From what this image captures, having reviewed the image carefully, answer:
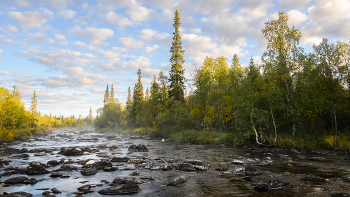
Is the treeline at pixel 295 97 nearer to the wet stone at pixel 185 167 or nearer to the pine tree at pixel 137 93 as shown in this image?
the wet stone at pixel 185 167

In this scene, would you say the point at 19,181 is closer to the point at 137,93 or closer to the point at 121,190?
the point at 121,190

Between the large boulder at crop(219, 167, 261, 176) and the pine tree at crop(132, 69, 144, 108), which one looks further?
the pine tree at crop(132, 69, 144, 108)

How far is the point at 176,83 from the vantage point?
52.0 meters

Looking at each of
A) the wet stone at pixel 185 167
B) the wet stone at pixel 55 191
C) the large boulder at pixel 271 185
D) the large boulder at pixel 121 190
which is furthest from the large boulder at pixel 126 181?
the large boulder at pixel 271 185

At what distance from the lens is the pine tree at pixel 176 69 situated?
2045 inches

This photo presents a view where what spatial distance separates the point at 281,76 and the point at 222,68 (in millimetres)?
18421

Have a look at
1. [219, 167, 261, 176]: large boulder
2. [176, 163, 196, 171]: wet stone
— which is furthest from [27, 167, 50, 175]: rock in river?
[219, 167, 261, 176]: large boulder

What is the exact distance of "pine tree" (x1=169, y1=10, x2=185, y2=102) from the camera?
5194 cm

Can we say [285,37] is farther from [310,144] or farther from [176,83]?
[176,83]

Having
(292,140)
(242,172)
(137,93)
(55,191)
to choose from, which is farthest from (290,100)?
(137,93)

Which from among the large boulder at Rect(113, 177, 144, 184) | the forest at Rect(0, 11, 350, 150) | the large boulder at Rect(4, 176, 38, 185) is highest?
the forest at Rect(0, 11, 350, 150)

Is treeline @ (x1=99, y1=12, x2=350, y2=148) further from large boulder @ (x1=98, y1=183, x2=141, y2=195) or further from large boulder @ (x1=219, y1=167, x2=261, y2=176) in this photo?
large boulder @ (x1=98, y1=183, x2=141, y2=195)

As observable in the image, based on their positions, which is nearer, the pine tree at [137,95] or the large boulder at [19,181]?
the large boulder at [19,181]

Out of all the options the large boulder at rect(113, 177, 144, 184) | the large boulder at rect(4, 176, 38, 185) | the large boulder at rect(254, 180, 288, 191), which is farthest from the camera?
the large boulder at rect(113, 177, 144, 184)
